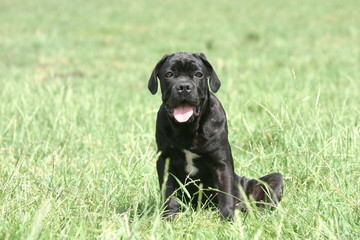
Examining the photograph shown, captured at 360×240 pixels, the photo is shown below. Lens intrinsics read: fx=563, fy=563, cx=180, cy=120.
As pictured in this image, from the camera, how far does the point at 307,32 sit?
19.3 meters

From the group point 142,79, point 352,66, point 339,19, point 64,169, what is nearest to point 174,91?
point 64,169

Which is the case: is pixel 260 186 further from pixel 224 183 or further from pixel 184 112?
pixel 184 112

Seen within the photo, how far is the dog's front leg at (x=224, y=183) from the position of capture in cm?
374

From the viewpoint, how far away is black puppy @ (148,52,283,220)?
3734mm

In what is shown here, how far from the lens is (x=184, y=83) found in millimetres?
3688

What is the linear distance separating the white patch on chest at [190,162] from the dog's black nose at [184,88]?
1.36ft

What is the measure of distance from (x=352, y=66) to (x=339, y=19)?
35.8ft

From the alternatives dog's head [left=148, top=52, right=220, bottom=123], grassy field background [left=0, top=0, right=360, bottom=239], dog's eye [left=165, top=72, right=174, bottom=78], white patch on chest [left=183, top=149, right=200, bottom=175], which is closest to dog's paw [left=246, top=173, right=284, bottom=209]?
grassy field background [left=0, top=0, right=360, bottom=239]

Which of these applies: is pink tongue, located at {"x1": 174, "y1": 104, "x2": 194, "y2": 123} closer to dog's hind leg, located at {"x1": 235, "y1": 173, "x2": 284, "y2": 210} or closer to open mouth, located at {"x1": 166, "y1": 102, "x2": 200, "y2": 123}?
open mouth, located at {"x1": 166, "y1": 102, "x2": 200, "y2": 123}

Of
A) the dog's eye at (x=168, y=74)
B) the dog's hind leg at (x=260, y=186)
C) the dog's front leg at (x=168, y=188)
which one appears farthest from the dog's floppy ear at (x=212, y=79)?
the dog's hind leg at (x=260, y=186)

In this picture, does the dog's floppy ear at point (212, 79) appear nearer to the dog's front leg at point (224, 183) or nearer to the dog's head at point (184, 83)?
the dog's head at point (184, 83)

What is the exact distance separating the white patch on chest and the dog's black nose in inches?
16.3

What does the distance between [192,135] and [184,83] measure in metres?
0.37

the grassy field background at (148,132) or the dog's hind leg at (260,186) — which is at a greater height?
the grassy field background at (148,132)
